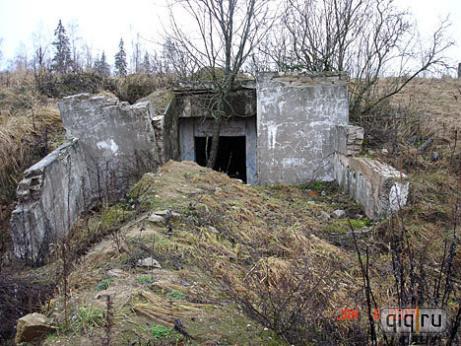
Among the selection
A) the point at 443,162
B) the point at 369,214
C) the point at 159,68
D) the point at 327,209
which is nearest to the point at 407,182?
the point at 369,214

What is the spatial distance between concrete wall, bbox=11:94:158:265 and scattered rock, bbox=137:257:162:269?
2.71 meters

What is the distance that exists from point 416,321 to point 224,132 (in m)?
8.68

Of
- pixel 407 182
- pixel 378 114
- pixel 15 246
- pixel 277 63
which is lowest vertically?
pixel 15 246

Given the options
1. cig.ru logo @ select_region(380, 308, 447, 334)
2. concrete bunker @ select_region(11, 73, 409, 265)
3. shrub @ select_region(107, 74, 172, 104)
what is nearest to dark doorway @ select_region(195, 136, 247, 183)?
shrub @ select_region(107, 74, 172, 104)

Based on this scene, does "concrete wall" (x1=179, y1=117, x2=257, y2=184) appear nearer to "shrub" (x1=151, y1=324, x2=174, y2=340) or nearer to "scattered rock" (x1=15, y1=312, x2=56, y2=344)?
"shrub" (x1=151, y1=324, x2=174, y2=340)

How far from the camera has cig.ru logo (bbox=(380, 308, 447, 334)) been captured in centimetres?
256

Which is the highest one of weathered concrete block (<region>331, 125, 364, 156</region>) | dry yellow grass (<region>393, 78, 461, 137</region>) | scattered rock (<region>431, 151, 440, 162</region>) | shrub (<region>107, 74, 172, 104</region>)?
shrub (<region>107, 74, 172, 104</region>)

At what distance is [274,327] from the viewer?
3113 millimetres

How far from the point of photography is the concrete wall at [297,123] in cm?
910

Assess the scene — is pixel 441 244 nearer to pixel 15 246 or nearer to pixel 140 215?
pixel 140 215

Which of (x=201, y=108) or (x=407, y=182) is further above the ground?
(x=201, y=108)

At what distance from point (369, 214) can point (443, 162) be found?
2623 mm

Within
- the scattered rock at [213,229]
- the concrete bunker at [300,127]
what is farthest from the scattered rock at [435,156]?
the scattered rock at [213,229]

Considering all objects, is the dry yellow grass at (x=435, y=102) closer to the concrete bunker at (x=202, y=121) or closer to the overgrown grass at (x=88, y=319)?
the concrete bunker at (x=202, y=121)
